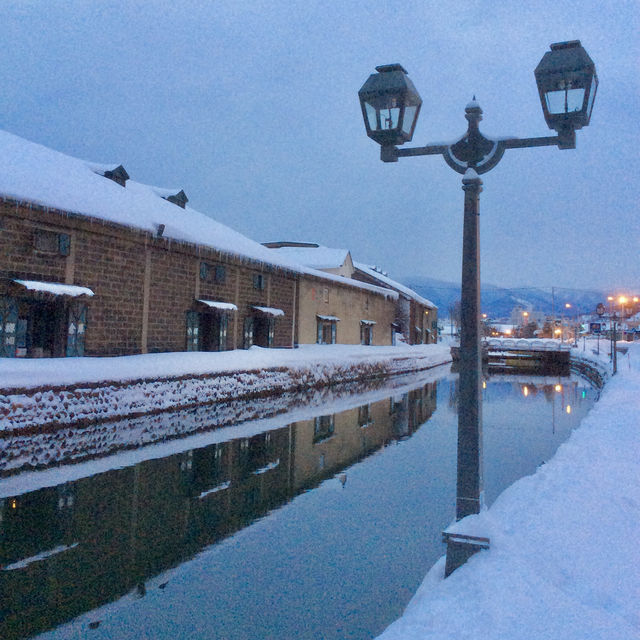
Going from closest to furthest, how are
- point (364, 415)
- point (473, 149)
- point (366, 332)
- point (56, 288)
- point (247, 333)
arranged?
1. point (473, 149)
2. point (56, 288)
3. point (364, 415)
4. point (247, 333)
5. point (366, 332)

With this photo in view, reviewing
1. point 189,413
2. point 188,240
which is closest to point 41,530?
point 189,413

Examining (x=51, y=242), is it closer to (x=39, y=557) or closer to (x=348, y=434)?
(x=348, y=434)

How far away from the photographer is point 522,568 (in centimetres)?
402

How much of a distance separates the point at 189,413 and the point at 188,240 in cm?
722

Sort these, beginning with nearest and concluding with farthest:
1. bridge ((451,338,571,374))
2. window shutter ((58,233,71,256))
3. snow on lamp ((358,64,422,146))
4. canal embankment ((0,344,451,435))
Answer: snow on lamp ((358,64,422,146)), canal embankment ((0,344,451,435)), window shutter ((58,233,71,256)), bridge ((451,338,571,374))

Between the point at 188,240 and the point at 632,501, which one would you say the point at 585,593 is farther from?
the point at 188,240

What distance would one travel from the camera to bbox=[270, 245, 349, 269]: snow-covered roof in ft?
133

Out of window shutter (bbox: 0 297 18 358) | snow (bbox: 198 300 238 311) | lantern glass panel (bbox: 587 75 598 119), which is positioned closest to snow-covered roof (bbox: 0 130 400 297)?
snow (bbox: 198 300 238 311)

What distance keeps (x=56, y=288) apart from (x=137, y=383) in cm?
352

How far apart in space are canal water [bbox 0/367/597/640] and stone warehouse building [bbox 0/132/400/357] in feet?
22.2

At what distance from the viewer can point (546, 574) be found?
4.02m

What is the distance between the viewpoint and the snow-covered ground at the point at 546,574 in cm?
329

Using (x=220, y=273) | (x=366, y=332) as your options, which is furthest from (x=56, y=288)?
(x=366, y=332)

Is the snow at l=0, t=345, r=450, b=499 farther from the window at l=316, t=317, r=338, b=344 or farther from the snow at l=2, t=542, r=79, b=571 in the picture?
the window at l=316, t=317, r=338, b=344
